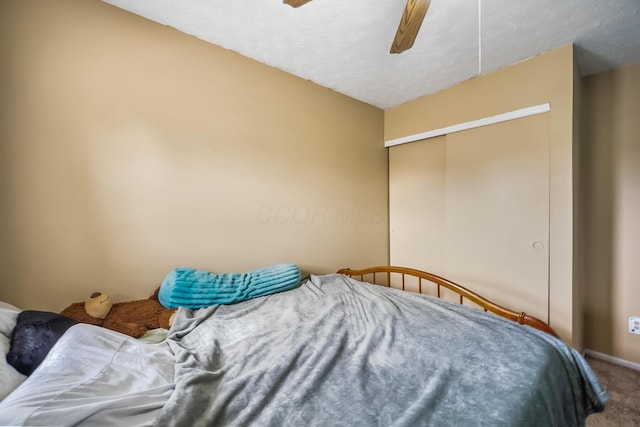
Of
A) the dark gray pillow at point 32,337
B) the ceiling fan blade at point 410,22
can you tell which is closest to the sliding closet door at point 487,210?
the ceiling fan blade at point 410,22

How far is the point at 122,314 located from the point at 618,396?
305 cm

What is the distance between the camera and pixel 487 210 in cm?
194

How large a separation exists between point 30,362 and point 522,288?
266cm

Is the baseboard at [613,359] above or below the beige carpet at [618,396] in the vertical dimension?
above

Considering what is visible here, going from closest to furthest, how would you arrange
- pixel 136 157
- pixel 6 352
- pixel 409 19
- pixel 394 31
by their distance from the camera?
pixel 6 352
pixel 409 19
pixel 136 157
pixel 394 31

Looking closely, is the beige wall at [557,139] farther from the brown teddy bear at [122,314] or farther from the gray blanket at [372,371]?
the brown teddy bear at [122,314]

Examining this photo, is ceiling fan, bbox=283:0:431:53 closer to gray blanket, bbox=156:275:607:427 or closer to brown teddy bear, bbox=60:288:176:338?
gray blanket, bbox=156:275:607:427

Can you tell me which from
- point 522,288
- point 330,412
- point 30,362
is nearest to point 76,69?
point 30,362

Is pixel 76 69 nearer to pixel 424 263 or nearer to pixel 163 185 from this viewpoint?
pixel 163 185

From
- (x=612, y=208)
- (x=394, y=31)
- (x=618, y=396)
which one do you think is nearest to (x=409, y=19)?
(x=394, y=31)

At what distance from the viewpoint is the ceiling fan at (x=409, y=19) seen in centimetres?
96

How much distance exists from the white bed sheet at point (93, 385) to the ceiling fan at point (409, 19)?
4.79 ft

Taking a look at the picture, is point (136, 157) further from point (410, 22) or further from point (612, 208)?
point (612, 208)

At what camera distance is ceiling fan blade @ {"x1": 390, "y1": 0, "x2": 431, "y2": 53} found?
0.96 m
